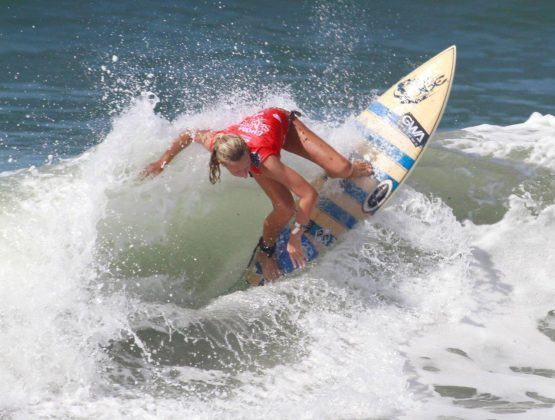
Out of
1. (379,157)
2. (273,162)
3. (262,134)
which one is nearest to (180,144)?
(262,134)

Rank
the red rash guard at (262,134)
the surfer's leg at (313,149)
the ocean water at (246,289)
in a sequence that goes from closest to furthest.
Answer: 1. the ocean water at (246,289)
2. the red rash guard at (262,134)
3. the surfer's leg at (313,149)

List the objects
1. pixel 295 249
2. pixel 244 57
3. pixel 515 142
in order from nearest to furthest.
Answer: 1. pixel 295 249
2. pixel 515 142
3. pixel 244 57

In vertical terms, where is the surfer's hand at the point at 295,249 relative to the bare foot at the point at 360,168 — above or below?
below

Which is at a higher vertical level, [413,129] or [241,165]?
[413,129]

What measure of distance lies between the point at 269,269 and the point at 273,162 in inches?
38.8

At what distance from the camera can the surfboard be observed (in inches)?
254

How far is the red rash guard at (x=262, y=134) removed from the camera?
564cm

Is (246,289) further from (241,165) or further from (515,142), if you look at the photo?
(515,142)

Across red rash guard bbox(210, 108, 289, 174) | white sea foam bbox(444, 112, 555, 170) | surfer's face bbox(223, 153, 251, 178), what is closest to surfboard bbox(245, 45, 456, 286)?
red rash guard bbox(210, 108, 289, 174)

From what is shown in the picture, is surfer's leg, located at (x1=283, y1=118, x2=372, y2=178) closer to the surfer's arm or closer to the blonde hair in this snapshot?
the surfer's arm

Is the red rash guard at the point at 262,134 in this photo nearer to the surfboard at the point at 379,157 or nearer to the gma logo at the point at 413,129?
the surfboard at the point at 379,157

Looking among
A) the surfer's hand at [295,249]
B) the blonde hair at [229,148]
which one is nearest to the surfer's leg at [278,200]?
the surfer's hand at [295,249]

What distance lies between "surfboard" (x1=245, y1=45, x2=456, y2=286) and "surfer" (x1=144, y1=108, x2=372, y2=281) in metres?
0.10

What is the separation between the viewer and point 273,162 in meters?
5.62
